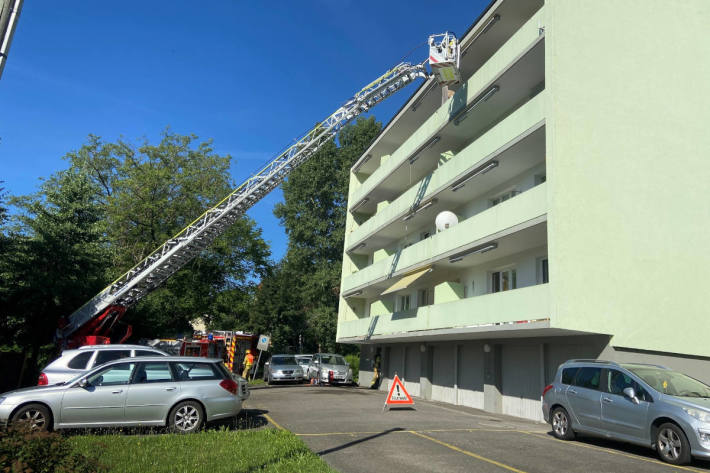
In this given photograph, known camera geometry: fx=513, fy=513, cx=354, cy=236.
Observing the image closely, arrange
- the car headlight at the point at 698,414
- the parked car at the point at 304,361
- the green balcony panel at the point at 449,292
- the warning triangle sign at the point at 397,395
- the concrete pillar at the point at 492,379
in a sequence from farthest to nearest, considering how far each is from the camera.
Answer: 1. the parked car at the point at 304,361
2. the green balcony panel at the point at 449,292
3. the concrete pillar at the point at 492,379
4. the warning triangle sign at the point at 397,395
5. the car headlight at the point at 698,414

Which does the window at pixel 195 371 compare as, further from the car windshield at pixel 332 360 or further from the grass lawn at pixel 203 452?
the car windshield at pixel 332 360

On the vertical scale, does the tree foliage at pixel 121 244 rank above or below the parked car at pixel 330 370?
above

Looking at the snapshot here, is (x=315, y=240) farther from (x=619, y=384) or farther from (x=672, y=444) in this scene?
(x=672, y=444)

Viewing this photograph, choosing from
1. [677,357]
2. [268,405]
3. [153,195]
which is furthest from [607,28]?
[153,195]

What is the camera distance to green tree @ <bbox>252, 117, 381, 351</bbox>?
4225cm

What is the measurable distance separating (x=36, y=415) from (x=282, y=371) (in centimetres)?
2029

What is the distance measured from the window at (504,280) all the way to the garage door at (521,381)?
2135 mm

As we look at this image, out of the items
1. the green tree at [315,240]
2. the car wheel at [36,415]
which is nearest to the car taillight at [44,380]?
the car wheel at [36,415]

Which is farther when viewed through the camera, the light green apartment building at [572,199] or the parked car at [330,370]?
the parked car at [330,370]

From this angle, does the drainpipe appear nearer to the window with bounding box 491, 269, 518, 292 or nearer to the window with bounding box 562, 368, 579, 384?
the window with bounding box 562, 368, 579, 384

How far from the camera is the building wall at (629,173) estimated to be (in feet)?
46.2

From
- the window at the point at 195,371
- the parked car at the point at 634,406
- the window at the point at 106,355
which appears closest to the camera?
the parked car at the point at 634,406

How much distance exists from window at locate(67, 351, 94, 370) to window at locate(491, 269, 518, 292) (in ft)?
43.9

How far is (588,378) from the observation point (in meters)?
11.1
